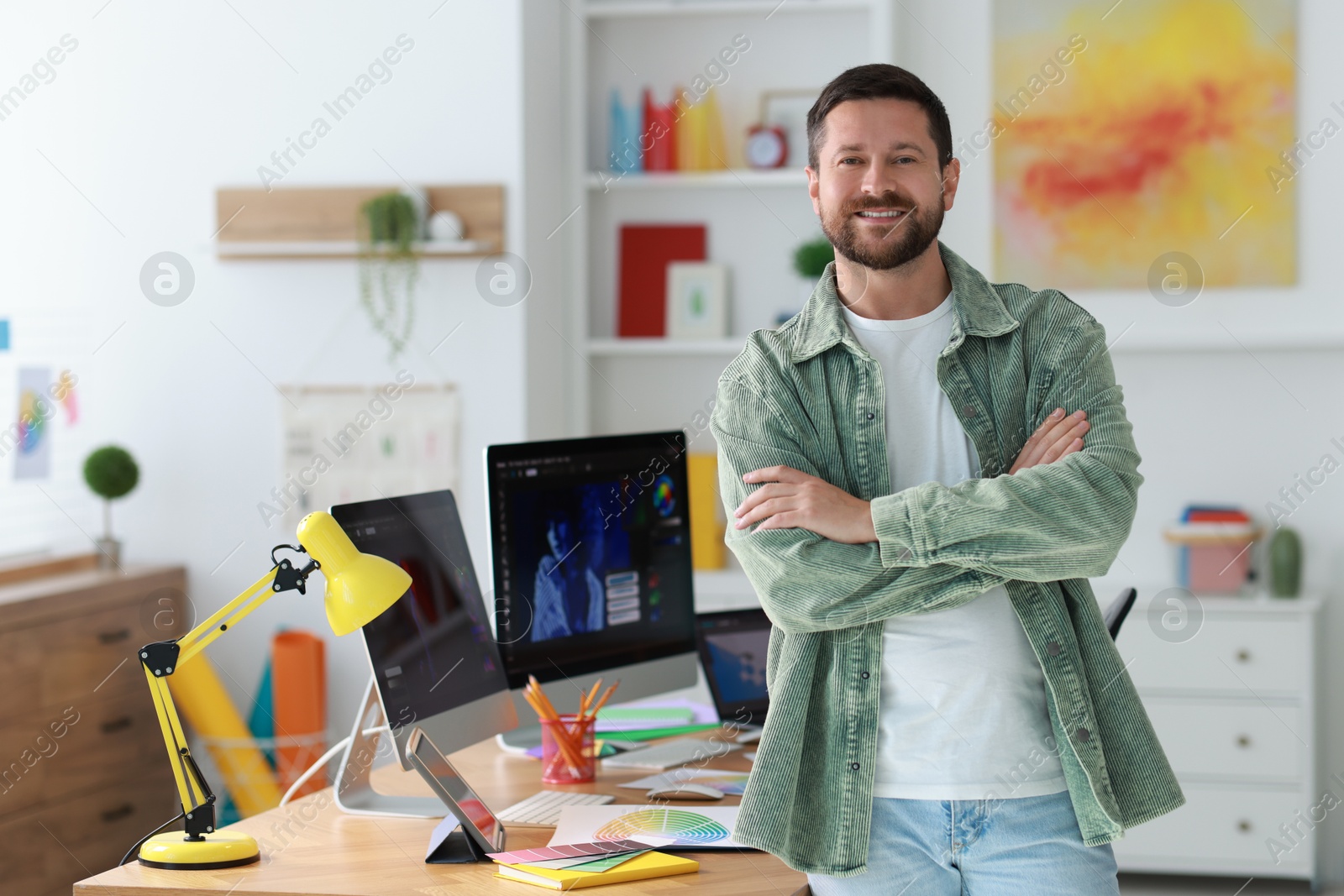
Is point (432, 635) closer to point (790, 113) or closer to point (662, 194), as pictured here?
point (662, 194)

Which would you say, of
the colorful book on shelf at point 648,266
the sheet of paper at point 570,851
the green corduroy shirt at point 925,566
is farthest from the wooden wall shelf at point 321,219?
the sheet of paper at point 570,851

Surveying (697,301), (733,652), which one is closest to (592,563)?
(733,652)

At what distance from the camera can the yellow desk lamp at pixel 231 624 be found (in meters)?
1.59

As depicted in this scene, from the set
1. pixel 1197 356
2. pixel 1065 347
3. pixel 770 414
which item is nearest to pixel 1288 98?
pixel 1197 356

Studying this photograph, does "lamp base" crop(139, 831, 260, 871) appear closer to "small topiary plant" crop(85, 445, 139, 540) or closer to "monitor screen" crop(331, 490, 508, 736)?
"monitor screen" crop(331, 490, 508, 736)

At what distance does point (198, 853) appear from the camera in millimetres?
1647

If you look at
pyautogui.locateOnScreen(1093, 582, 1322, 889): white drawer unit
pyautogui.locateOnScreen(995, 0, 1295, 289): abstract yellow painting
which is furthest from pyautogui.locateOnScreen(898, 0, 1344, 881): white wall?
pyautogui.locateOnScreen(1093, 582, 1322, 889): white drawer unit

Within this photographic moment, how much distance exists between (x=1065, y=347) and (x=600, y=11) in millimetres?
2675

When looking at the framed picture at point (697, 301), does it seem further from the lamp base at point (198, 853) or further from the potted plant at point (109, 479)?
the lamp base at point (198, 853)

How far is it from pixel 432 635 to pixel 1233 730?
8.37ft

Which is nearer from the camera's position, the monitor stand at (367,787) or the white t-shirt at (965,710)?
the white t-shirt at (965,710)

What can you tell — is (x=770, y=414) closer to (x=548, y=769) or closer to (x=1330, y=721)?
(x=548, y=769)

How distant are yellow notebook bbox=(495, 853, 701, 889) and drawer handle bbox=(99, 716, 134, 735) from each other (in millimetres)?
2138

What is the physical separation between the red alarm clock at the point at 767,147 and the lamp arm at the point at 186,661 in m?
2.57
